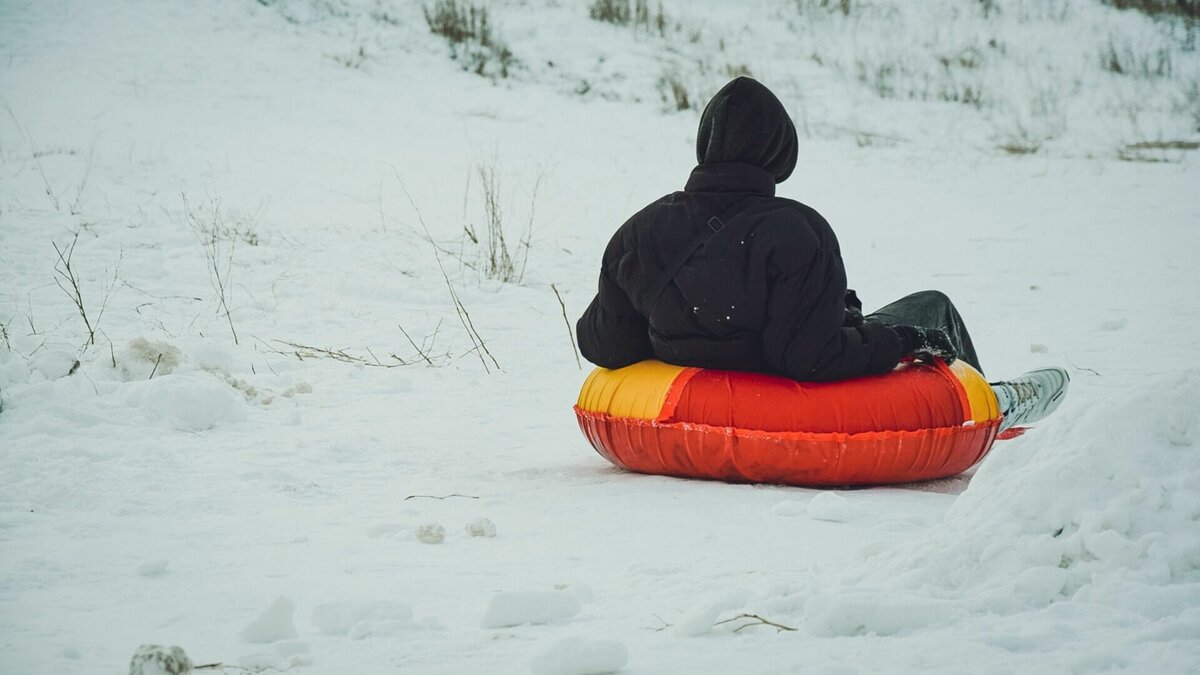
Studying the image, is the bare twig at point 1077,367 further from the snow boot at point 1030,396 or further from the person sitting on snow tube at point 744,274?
the person sitting on snow tube at point 744,274

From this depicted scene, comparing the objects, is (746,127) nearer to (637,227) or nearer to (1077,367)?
(637,227)

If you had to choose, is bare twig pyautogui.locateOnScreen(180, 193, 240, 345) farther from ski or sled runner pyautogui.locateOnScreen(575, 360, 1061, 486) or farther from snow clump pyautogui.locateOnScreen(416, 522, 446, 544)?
snow clump pyautogui.locateOnScreen(416, 522, 446, 544)

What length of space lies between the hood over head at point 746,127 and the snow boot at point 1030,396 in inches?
48.4

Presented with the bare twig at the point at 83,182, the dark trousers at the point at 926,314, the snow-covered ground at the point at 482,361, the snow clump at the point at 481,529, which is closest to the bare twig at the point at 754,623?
the snow-covered ground at the point at 482,361

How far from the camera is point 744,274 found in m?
3.63

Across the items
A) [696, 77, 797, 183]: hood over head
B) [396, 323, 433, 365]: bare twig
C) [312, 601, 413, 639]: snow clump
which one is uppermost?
[696, 77, 797, 183]: hood over head

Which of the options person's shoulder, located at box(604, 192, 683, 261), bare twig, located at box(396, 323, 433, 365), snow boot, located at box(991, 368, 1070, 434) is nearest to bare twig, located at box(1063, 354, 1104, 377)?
snow boot, located at box(991, 368, 1070, 434)

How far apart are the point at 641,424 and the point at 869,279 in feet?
16.1

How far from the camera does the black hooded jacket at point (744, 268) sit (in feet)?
11.9

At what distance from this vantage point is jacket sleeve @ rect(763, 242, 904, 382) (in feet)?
11.8

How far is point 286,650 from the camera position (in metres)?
2.17

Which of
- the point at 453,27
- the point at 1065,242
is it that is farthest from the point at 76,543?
the point at 453,27

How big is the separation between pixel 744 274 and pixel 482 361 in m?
2.35

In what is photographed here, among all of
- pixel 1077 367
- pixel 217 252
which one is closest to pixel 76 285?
pixel 217 252
